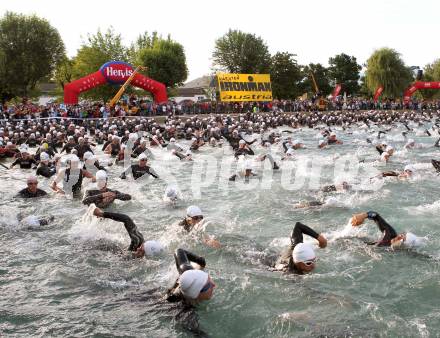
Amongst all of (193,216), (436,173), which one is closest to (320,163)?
(436,173)

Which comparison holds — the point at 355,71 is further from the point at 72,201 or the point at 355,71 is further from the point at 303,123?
the point at 72,201

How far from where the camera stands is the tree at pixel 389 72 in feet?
182

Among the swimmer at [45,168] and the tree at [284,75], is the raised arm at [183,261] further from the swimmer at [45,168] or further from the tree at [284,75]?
the tree at [284,75]

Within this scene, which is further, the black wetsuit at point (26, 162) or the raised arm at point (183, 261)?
the black wetsuit at point (26, 162)

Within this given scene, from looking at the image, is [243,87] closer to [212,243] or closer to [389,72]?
[389,72]

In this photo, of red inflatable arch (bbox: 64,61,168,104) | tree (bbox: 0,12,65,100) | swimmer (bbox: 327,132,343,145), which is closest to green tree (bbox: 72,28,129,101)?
tree (bbox: 0,12,65,100)

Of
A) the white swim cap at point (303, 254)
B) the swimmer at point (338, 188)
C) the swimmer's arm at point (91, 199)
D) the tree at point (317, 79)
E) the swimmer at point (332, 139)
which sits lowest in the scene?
the swimmer at point (338, 188)

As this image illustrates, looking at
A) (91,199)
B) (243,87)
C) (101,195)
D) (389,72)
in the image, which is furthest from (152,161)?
(389,72)

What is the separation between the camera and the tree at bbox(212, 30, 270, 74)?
6272 cm

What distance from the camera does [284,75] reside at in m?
61.0

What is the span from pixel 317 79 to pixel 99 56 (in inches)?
1475

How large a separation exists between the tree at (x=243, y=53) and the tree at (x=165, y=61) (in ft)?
28.0

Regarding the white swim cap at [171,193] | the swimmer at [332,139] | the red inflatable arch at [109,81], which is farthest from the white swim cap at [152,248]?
the red inflatable arch at [109,81]

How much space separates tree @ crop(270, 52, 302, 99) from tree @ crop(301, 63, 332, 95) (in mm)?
6755
